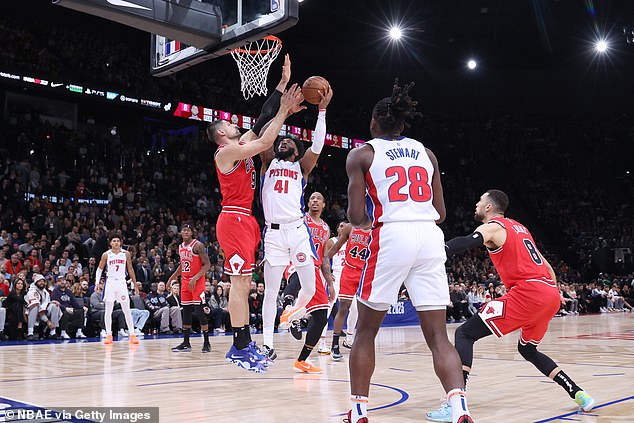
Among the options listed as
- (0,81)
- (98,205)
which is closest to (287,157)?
(98,205)

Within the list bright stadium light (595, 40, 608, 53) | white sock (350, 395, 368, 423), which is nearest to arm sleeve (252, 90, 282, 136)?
white sock (350, 395, 368, 423)

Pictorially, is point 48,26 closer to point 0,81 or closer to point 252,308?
point 0,81

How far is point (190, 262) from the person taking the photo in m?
9.27

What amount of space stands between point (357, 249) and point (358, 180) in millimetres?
4115

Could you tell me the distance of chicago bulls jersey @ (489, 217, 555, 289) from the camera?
4605mm

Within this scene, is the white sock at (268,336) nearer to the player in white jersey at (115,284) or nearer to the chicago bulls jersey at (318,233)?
the chicago bulls jersey at (318,233)

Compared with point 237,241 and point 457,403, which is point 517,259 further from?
point 237,241

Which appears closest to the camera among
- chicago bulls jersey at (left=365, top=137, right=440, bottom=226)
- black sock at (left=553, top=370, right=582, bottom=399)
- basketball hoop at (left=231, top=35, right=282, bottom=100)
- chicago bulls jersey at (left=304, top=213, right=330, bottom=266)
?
chicago bulls jersey at (left=365, top=137, right=440, bottom=226)

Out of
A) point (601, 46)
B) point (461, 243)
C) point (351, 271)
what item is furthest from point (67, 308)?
point (601, 46)

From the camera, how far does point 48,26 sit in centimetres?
2072

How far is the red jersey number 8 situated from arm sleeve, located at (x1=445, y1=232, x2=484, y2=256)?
15.7 inches

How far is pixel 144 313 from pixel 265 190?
25.0 feet

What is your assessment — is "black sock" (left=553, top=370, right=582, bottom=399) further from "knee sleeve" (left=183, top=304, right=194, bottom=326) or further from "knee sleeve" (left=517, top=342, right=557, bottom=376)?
"knee sleeve" (left=183, top=304, right=194, bottom=326)

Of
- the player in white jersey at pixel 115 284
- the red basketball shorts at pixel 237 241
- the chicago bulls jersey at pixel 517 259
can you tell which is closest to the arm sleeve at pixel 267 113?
the red basketball shorts at pixel 237 241
